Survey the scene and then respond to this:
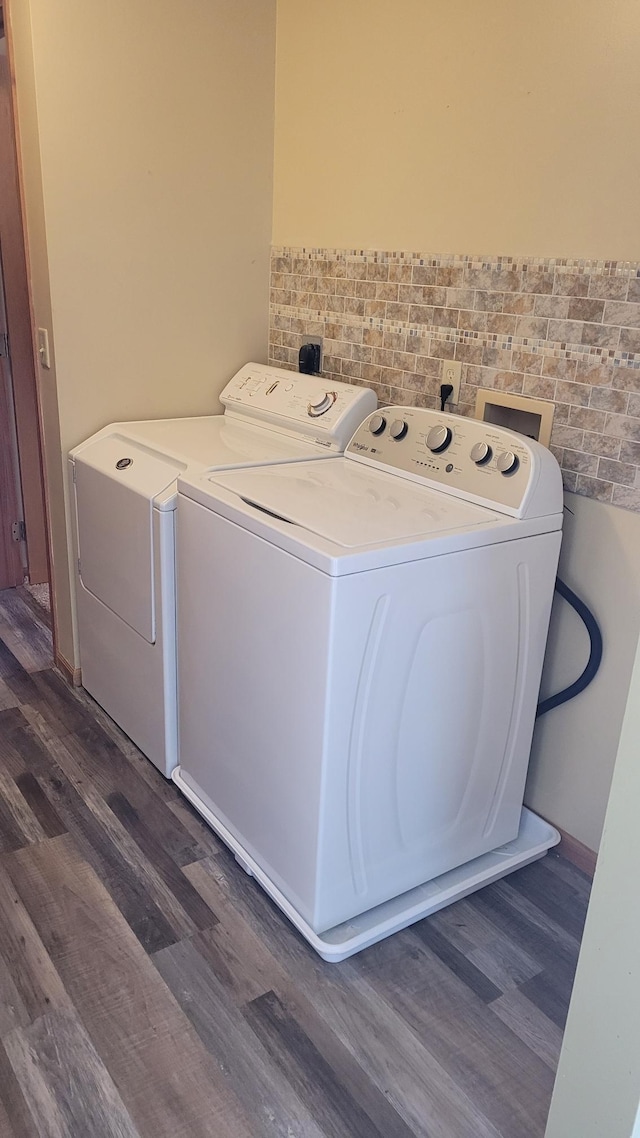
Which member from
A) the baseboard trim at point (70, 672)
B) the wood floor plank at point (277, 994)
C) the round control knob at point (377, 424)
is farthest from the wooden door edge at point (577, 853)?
the baseboard trim at point (70, 672)

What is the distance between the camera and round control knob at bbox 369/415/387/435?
6.99ft

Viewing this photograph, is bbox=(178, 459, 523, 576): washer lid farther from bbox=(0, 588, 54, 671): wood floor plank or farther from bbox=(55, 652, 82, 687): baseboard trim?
bbox=(0, 588, 54, 671): wood floor plank

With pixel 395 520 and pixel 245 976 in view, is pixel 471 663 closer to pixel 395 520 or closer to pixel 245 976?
pixel 395 520

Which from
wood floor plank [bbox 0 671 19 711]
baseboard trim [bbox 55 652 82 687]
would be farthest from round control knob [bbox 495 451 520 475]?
wood floor plank [bbox 0 671 19 711]

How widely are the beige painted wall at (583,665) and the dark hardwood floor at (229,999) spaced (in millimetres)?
180

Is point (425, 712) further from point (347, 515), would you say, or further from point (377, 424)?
point (377, 424)

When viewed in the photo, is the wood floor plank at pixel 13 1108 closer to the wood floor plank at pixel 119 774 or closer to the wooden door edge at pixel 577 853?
the wood floor plank at pixel 119 774

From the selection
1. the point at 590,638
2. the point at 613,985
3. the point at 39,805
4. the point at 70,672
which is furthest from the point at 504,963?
the point at 70,672

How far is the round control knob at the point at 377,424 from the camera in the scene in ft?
6.99

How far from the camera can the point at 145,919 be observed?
1.82 meters

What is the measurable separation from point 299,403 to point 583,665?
42.6 inches

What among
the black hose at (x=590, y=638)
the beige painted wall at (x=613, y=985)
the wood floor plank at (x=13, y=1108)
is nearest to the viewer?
the beige painted wall at (x=613, y=985)

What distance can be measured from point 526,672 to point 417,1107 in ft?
2.90

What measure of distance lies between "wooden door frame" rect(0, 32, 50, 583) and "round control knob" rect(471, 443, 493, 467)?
62.5 inches
